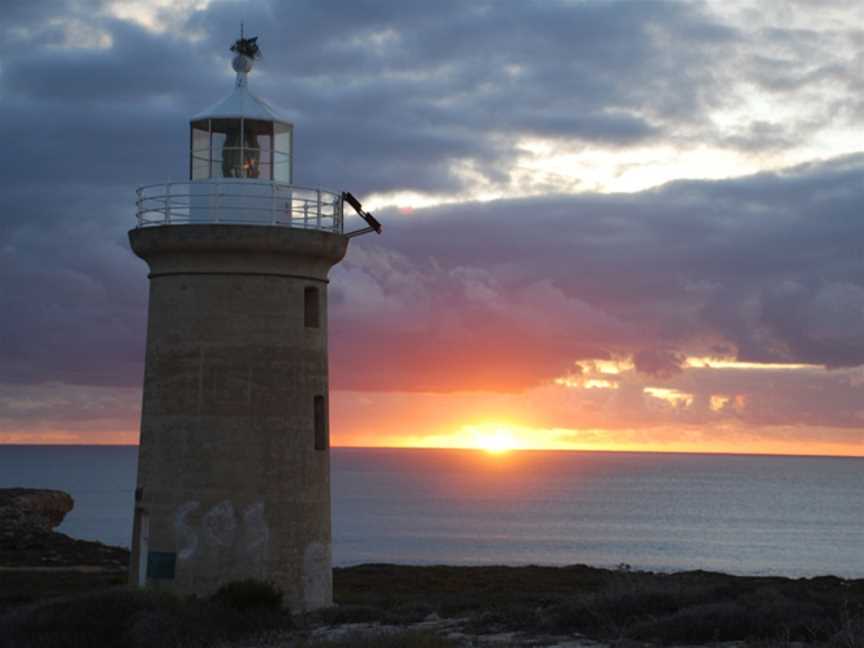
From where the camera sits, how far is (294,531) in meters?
17.8

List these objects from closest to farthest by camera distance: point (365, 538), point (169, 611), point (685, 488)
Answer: point (169, 611) < point (365, 538) < point (685, 488)

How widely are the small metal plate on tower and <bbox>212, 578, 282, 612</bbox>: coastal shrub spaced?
0.96 meters

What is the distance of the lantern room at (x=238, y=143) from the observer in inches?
707

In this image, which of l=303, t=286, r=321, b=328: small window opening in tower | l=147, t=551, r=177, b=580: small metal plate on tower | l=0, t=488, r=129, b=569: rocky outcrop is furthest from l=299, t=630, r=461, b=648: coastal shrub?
l=0, t=488, r=129, b=569: rocky outcrop

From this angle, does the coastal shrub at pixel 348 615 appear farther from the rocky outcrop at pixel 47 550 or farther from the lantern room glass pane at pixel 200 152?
the rocky outcrop at pixel 47 550

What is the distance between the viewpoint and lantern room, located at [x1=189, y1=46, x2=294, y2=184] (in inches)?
707

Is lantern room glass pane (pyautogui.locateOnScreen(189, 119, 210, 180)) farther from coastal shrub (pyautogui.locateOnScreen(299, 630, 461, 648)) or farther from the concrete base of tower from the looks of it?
coastal shrub (pyautogui.locateOnScreen(299, 630, 461, 648))

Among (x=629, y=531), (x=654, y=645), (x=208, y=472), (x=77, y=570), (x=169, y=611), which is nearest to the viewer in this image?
(x=654, y=645)

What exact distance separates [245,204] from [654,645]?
958 centimetres

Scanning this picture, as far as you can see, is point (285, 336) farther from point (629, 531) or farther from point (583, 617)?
point (629, 531)

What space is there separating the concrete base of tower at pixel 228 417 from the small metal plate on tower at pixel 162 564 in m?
0.02

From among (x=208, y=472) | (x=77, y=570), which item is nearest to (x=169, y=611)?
(x=208, y=472)

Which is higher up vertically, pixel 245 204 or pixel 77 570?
pixel 245 204

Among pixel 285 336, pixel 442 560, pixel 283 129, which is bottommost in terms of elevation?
pixel 442 560
